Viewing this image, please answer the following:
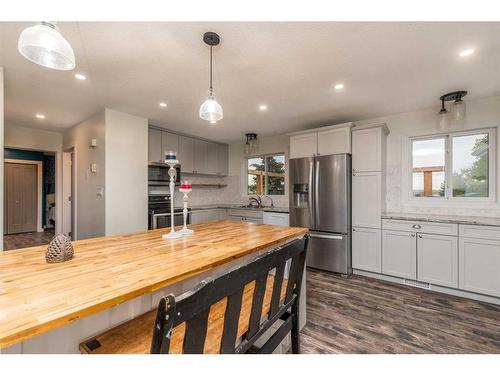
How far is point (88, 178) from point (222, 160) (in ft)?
8.71

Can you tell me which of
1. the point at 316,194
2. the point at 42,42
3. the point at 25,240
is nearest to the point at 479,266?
the point at 316,194

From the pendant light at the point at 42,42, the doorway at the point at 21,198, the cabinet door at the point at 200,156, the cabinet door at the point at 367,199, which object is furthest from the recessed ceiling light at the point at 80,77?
the doorway at the point at 21,198

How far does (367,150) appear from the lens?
3195 millimetres

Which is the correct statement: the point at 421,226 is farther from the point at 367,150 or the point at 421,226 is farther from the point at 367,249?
the point at 367,150

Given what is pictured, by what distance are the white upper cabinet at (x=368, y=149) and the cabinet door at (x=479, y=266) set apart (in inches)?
50.0

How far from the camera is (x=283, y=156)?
471 cm

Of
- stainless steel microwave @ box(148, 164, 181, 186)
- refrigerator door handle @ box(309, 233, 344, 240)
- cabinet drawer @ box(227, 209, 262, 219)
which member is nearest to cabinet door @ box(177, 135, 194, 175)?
stainless steel microwave @ box(148, 164, 181, 186)

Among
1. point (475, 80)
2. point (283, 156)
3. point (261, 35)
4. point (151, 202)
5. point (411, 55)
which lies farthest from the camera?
point (283, 156)
